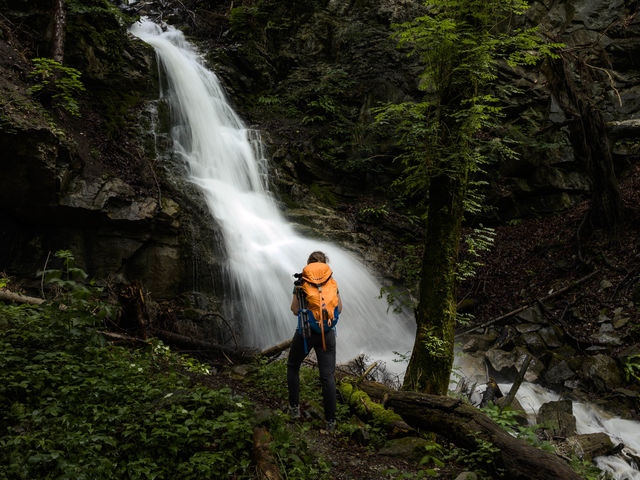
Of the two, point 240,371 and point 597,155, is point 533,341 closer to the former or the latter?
point 597,155

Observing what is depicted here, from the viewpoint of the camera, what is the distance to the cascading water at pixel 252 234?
8.37 m

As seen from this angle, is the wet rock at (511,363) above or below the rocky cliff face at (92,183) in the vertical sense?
below

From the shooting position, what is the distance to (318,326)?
377cm

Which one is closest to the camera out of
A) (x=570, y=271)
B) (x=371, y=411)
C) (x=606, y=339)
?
(x=371, y=411)

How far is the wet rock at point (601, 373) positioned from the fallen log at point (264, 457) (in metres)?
6.55

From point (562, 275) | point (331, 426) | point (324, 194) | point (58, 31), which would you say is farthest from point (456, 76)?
point (58, 31)

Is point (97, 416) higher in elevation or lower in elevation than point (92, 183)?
lower

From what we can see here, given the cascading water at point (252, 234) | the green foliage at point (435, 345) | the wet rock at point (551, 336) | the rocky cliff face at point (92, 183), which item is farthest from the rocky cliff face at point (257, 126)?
the green foliage at point (435, 345)

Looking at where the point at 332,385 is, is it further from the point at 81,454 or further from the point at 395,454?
the point at 81,454

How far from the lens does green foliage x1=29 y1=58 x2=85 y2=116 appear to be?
23.9ft

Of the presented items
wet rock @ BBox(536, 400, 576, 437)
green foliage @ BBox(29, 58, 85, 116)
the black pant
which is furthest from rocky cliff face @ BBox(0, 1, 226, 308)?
wet rock @ BBox(536, 400, 576, 437)

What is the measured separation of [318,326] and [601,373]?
5.86 meters

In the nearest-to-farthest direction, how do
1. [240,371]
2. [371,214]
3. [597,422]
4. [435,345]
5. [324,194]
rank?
[435,345] → [240,371] → [597,422] → [371,214] → [324,194]

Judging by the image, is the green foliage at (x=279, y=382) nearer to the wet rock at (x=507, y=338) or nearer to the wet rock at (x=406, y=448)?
the wet rock at (x=406, y=448)
